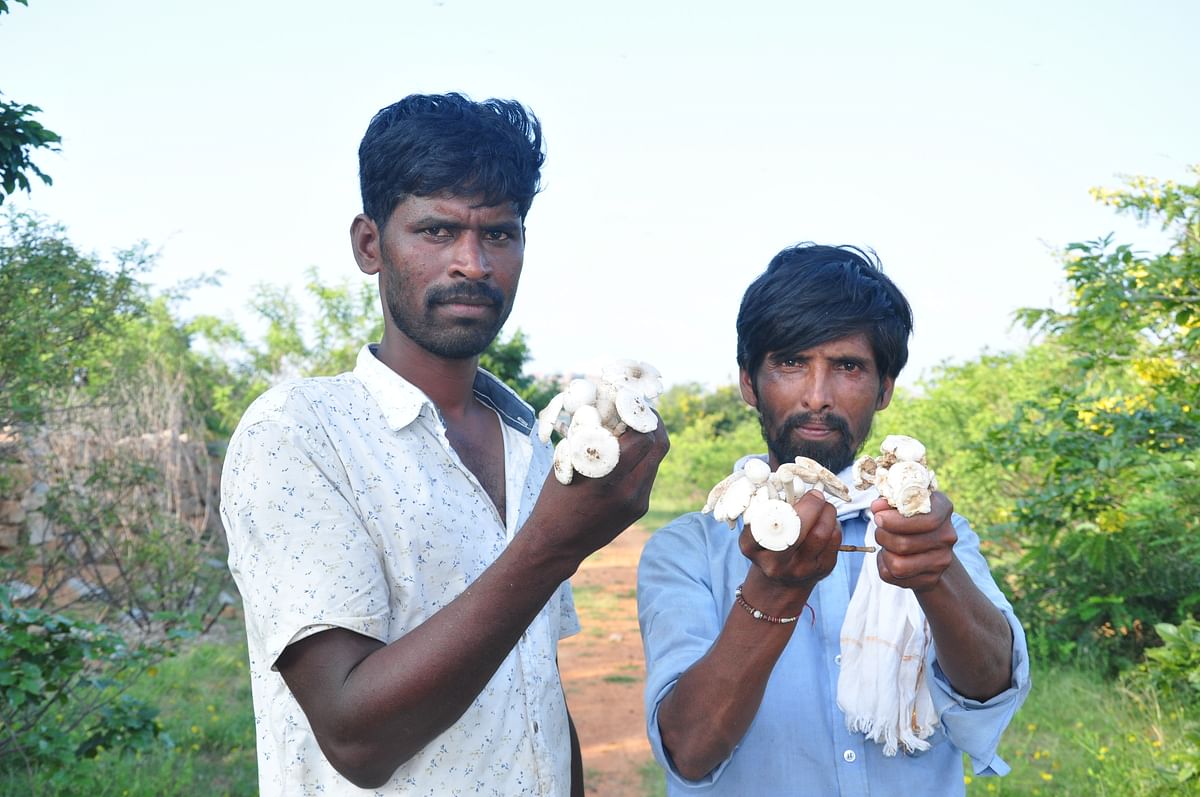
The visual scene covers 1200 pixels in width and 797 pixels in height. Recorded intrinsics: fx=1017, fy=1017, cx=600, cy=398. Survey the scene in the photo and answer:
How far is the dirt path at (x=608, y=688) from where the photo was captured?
20.2 feet

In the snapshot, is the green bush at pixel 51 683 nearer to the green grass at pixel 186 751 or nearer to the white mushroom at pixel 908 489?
the green grass at pixel 186 751

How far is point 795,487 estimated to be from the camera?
1.65 m

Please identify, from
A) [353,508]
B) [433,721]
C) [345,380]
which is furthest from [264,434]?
[433,721]

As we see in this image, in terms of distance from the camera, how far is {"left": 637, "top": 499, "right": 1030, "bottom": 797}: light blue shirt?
5.92 ft

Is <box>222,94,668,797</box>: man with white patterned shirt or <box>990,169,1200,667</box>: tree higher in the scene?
<box>222,94,668,797</box>: man with white patterned shirt

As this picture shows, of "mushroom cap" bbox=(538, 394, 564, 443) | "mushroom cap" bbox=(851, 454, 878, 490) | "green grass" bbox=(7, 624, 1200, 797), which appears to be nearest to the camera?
"mushroom cap" bbox=(538, 394, 564, 443)

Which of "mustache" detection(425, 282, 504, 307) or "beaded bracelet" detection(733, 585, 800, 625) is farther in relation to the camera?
"mustache" detection(425, 282, 504, 307)

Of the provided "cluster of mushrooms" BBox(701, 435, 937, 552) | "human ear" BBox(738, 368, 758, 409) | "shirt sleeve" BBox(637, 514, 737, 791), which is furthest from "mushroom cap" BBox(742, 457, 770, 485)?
"human ear" BBox(738, 368, 758, 409)

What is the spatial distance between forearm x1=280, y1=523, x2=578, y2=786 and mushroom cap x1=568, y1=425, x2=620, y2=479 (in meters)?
0.14

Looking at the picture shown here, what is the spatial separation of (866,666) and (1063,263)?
381 cm

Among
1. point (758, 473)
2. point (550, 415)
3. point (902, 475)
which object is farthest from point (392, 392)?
point (902, 475)

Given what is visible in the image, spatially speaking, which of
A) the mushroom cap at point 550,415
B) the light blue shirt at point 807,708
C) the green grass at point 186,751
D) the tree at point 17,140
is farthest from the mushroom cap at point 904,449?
the green grass at point 186,751

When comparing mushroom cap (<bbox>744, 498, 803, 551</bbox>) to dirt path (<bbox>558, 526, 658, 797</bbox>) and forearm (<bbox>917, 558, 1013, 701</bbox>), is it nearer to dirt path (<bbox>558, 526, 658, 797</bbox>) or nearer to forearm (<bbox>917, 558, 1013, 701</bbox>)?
forearm (<bbox>917, 558, 1013, 701</bbox>)

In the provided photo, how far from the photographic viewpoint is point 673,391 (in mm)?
41469
